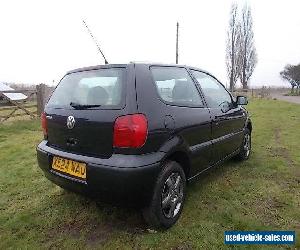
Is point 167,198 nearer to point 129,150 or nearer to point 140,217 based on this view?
point 140,217

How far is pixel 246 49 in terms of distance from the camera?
118 ft

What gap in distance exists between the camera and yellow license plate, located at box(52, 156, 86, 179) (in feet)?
9.75

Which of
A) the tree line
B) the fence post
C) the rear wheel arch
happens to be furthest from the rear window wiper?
the tree line

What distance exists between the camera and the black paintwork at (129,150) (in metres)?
2.78

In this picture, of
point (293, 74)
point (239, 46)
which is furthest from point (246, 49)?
point (293, 74)

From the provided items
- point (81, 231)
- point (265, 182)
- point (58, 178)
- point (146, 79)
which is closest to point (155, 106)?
point (146, 79)

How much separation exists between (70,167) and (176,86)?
4.70 ft

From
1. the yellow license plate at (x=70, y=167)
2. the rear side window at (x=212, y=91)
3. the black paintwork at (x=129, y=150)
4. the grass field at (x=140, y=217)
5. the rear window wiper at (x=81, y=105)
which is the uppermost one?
the rear side window at (x=212, y=91)

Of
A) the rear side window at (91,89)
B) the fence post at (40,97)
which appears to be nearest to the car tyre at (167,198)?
the rear side window at (91,89)

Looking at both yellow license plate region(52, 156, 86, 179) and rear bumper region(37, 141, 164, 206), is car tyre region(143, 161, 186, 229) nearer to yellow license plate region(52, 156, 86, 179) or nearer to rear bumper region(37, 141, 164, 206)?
rear bumper region(37, 141, 164, 206)

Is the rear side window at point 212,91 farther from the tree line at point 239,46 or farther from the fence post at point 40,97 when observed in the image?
the tree line at point 239,46

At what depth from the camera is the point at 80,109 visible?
10.2 ft

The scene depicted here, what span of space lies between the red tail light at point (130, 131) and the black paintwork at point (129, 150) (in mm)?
49

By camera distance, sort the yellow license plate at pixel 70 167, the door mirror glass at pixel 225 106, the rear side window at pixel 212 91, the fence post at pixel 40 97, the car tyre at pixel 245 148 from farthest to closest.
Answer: the fence post at pixel 40 97 → the car tyre at pixel 245 148 → the door mirror glass at pixel 225 106 → the rear side window at pixel 212 91 → the yellow license plate at pixel 70 167
